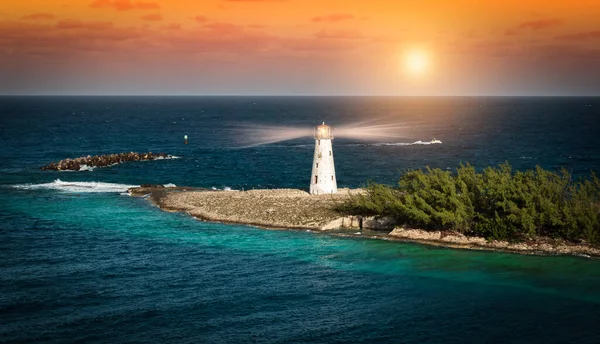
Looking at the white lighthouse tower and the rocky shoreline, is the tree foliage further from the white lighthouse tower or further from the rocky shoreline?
the white lighthouse tower

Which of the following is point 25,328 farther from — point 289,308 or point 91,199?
point 91,199

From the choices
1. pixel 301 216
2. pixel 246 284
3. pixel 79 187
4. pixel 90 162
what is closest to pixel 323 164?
pixel 301 216

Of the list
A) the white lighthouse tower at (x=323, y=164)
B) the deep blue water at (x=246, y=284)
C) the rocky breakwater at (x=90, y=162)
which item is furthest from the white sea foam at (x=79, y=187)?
the white lighthouse tower at (x=323, y=164)

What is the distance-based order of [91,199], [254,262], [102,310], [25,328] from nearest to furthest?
[25,328] < [102,310] < [254,262] < [91,199]

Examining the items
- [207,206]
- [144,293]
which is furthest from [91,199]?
[144,293]

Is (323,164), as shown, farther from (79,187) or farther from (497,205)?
(79,187)

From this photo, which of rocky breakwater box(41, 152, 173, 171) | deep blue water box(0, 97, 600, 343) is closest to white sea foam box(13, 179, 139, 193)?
deep blue water box(0, 97, 600, 343)
